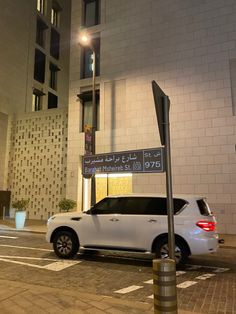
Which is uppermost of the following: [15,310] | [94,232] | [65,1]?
[65,1]

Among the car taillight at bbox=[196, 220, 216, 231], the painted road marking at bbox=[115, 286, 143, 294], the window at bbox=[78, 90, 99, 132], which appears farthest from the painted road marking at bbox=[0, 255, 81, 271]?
the window at bbox=[78, 90, 99, 132]

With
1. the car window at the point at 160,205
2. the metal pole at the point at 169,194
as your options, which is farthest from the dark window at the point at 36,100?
the metal pole at the point at 169,194

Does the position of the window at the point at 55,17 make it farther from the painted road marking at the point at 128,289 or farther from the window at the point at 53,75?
the painted road marking at the point at 128,289

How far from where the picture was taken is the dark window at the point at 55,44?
31.4 m

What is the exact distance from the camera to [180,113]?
15930 millimetres

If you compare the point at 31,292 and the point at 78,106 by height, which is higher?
the point at 78,106

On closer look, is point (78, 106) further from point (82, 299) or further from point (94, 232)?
point (82, 299)

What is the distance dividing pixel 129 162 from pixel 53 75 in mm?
28816

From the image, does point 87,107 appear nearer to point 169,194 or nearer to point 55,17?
point 169,194

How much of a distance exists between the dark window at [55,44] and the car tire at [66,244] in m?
26.2

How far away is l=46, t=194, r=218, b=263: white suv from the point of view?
774 cm

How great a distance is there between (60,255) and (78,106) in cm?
1196

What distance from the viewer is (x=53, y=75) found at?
3216 cm

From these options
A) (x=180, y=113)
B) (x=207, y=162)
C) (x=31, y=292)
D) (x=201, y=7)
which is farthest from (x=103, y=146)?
(x=31, y=292)
